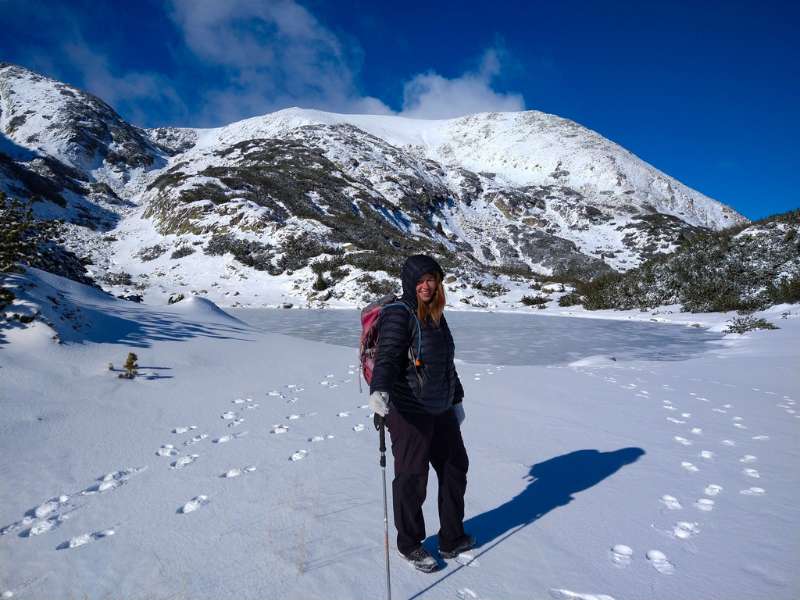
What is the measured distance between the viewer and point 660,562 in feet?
7.53

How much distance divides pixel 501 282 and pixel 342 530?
28027 mm

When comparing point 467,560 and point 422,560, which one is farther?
point 467,560

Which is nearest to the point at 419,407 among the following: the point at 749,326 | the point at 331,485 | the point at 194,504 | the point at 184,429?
the point at 331,485

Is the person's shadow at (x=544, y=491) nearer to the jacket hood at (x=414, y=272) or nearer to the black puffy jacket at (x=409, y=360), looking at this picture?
the black puffy jacket at (x=409, y=360)

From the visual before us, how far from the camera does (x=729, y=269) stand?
18531 mm

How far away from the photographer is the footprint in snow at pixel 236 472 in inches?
125

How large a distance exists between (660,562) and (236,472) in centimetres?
282

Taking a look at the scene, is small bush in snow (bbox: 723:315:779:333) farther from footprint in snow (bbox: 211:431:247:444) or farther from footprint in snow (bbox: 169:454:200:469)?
footprint in snow (bbox: 169:454:200:469)

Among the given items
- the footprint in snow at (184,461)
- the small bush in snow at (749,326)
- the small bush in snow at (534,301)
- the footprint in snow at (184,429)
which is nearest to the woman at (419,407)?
the footprint in snow at (184,461)

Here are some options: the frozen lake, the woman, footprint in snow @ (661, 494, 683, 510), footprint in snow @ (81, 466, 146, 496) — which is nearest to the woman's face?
the woman

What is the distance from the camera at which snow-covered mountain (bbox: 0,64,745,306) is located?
29594mm

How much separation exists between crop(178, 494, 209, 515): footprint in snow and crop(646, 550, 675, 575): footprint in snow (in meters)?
2.69

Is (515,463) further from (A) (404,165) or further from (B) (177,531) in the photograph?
(A) (404,165)

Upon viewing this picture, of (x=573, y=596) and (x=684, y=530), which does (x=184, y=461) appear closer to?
(x=573, y=596)
